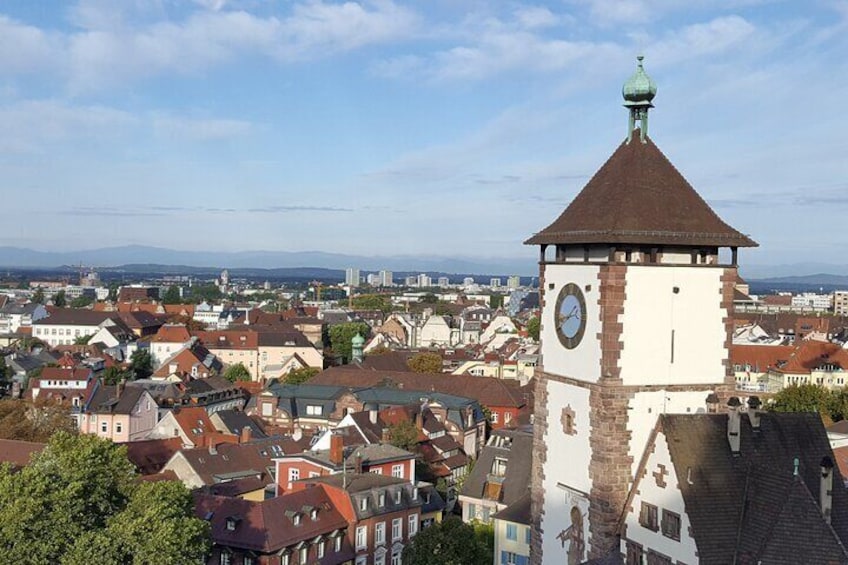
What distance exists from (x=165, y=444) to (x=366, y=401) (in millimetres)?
24153

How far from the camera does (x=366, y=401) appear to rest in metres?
83.4

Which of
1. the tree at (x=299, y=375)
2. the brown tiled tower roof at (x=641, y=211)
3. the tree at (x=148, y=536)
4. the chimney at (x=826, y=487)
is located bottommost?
the tree at (x=299, y=375)

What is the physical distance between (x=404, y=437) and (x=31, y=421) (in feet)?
93.2

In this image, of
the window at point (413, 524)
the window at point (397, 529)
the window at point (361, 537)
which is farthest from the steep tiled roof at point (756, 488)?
the window at point (413, 524)

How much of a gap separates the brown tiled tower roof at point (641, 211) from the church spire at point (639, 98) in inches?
15.2

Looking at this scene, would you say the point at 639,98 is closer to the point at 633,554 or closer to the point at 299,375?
the point at 633,554

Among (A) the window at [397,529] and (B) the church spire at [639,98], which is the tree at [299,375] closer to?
(A) the window at [397,529]

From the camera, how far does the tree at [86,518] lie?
27203 mm

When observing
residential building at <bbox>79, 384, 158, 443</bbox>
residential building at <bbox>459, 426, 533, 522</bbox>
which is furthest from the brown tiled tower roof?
residential building at <bbox>79, 384, 158, 443</bbox>

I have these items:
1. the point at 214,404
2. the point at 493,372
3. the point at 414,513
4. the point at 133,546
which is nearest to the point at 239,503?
the point at 414,513

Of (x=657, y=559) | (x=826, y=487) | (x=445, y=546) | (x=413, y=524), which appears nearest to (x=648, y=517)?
(x=657, y=559)

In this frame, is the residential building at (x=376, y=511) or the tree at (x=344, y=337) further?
the tree at (x=344, y=337)

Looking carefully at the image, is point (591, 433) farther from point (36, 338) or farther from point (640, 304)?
point (36, 338)

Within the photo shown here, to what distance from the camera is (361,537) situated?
4675 cm
